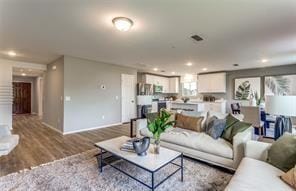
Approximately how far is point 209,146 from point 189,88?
23.4 feet

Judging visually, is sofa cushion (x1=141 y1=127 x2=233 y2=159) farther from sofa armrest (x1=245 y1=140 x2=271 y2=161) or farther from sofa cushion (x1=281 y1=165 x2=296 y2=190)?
sofa cushion (x1=281 y1=165 x2=296 y2=190)

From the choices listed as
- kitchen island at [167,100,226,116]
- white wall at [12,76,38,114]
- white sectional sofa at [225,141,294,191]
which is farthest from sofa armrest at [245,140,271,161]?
white wall at [12,76,38,114]

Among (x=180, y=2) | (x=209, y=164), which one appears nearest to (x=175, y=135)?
(x=209, y=164)

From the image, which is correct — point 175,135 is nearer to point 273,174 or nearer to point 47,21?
point 273,174

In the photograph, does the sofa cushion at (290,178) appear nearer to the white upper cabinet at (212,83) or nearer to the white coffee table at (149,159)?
the white coffee table at (149,159)

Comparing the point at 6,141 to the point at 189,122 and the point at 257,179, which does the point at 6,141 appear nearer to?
the point at 189,122

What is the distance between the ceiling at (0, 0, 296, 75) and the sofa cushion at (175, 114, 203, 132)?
5.61ft

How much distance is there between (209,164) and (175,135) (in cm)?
76

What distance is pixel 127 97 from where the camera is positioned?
711cm

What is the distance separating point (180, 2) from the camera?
2.15m

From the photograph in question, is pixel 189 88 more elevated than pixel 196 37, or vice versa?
pixel 196 37

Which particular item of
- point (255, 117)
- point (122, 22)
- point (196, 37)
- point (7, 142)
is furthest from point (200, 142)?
point (7, 142)

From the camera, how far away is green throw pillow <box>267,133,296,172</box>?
171 centimetres

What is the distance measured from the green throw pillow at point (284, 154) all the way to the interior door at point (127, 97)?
18.2ft
